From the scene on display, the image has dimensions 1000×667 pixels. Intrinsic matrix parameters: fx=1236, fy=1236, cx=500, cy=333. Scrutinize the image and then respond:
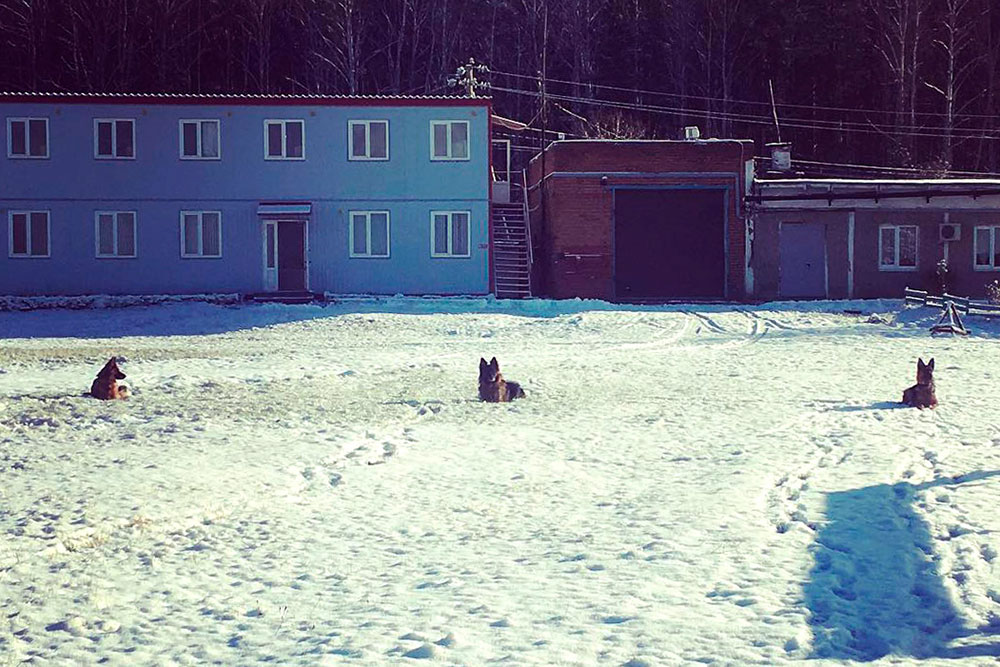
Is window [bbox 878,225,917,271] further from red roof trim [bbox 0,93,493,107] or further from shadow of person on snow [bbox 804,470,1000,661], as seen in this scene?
shadow of person on snow [bbox 804,470,1000,661]

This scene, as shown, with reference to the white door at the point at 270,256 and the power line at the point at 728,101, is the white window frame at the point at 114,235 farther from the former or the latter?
the power line at the point at 728,101

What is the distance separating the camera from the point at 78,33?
52719 mm

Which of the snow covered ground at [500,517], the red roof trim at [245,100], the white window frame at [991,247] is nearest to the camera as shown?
the snow covered ground at [500,517]

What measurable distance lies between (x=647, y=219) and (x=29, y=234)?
17.2 m

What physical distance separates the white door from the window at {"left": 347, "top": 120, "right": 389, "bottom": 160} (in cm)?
290

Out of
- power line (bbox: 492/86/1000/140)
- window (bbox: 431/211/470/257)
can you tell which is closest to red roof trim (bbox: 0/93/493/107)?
window (bbox: 431/211/470/257)

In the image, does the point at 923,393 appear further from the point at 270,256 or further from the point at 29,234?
the point at 29,234

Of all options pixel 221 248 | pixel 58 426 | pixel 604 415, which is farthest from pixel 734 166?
pixel 58 426

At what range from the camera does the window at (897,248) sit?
1394 inches

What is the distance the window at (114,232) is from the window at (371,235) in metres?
6.08

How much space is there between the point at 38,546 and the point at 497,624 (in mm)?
3429

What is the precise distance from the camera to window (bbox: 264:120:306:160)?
33.9 meters

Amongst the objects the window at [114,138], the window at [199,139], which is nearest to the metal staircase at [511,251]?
the window at [199,139]

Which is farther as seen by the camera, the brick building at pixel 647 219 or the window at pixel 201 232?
the brick building at pixel 647 219
